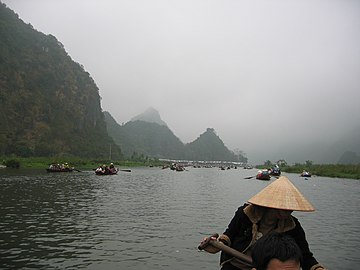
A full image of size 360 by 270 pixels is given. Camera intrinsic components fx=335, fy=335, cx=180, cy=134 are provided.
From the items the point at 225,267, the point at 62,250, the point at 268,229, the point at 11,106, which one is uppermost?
the point at 11,106

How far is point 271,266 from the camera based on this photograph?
1.91m

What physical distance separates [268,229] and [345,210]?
1921 cm

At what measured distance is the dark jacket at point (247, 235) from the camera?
3.54 meters

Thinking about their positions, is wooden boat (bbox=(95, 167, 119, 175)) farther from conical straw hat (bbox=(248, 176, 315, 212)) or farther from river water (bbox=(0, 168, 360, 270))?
conical straw hat (bbox=(248, 176, 315, 212))

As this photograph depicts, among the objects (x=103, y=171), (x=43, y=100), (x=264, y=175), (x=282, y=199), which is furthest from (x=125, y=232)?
(x=43, y=100)

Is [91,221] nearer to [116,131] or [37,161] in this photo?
[37,161]

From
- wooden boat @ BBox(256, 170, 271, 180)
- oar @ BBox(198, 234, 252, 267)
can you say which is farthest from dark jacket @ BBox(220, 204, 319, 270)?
wooden boat @ BBox(256, 170, 271, 180)

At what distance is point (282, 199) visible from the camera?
11.6 ft

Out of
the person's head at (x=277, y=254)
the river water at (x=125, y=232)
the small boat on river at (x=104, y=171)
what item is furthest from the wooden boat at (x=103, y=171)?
the person's head at (x=277, y=254)

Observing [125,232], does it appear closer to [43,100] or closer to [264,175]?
[264,175]

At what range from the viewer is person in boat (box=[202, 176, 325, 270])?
351 centimetres

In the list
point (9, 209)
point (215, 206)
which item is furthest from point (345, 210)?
point (9, 209)

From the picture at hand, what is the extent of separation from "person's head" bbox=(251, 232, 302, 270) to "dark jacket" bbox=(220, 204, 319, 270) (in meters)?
1.64

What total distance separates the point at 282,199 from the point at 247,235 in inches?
21.5
